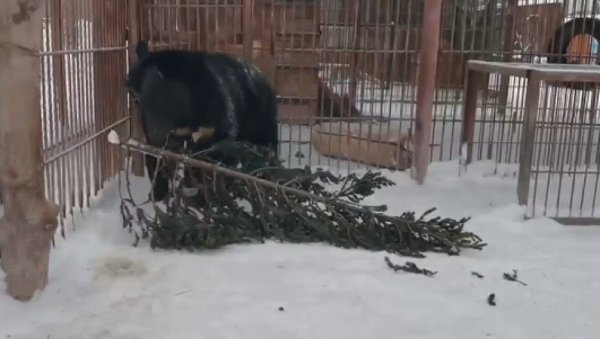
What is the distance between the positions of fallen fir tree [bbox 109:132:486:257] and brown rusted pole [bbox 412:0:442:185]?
3.74 feet

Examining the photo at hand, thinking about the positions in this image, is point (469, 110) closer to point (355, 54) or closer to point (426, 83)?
point (426, 83)

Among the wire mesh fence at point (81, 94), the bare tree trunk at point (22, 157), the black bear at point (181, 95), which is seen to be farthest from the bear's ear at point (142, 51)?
the bare tree trunk at point (22, 157)

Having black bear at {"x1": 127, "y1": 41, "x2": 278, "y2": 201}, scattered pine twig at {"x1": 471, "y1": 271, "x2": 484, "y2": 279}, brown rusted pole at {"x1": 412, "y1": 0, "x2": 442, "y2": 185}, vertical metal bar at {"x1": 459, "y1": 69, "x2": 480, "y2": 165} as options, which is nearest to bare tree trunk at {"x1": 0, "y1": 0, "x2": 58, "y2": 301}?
black bear at {"x1": 127, "y1": 41, "x2": 278, "y2": 201}

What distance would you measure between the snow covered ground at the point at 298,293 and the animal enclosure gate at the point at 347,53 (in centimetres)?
124

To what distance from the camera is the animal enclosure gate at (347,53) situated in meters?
4.30

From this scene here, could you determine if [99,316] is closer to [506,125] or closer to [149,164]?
[149,164]

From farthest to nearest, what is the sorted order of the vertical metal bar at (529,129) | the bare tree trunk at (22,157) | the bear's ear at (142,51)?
the bear's ear at (142,51)
the vertical metal bar at (529,129)
the bare tree trunk at (22,157)

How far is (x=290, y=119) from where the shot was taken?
4730 mm

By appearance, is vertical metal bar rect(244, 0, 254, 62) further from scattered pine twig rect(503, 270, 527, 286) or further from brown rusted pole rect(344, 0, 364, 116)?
scattered pine twig rect(503, 270, 527, 286)

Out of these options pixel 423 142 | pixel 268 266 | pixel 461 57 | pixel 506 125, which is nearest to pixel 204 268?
pixel 268 266

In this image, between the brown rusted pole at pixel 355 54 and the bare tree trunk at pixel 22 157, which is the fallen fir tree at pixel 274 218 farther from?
the brown rusted pole at pixel 355 54

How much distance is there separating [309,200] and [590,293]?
129 centimetres

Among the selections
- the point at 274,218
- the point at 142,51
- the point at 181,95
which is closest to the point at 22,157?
the point at 274,218

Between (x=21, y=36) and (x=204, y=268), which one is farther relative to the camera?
(x=204, y=268)
